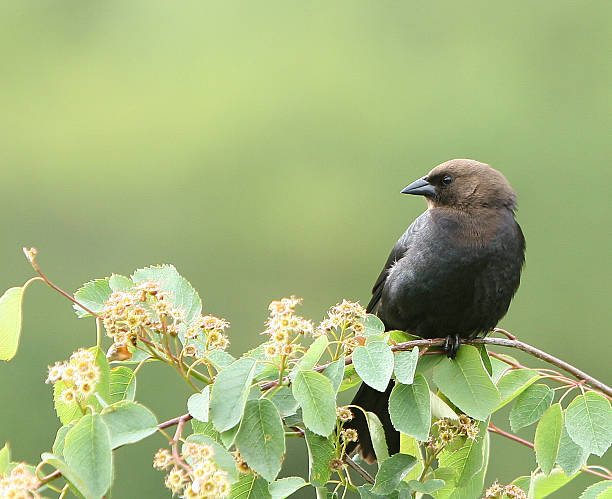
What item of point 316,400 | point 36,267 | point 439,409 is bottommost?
point 439,409

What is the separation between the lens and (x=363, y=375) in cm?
194

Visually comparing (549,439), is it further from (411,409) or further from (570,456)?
(411,409)

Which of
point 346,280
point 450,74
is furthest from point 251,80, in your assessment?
point 346,280

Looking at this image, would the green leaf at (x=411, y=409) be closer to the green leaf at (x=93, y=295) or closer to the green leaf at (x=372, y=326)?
the green leaf at (x=372, y=326)

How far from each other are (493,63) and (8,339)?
47.4ft

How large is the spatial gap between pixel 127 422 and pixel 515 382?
96 cm

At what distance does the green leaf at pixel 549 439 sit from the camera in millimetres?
2076

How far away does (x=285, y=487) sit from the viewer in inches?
76.2

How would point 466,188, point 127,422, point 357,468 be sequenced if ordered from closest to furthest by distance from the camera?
point 127,422
point 357,468
point 466,188

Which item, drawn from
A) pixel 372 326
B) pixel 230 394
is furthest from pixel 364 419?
pixel 230 394

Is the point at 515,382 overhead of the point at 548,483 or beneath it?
overhead

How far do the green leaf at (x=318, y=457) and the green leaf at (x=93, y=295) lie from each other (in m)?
0.55

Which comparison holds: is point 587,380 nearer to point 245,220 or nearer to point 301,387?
point 301,387

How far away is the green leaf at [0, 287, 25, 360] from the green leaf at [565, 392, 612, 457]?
47.0 inches
